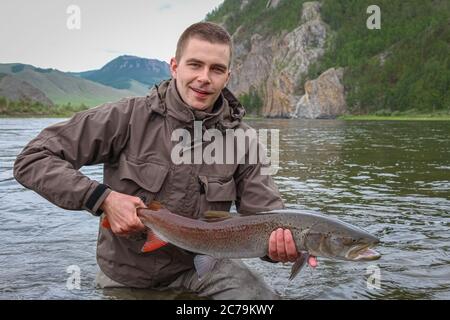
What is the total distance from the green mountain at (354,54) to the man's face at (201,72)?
327 ft

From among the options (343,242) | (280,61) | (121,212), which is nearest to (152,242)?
(121,212)

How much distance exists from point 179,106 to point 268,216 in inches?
49.5

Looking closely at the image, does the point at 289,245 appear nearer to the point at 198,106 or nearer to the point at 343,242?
the point at 343,242

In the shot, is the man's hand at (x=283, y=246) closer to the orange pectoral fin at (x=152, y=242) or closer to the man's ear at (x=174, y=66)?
the orange pectoral fin at (x=152, y=242)

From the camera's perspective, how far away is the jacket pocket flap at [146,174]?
14.4 ft

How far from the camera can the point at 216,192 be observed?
4477 millimetres

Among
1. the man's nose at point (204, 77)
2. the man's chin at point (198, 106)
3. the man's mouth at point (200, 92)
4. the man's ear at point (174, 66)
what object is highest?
the man's ear at point (174, 66)

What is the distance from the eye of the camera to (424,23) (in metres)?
138

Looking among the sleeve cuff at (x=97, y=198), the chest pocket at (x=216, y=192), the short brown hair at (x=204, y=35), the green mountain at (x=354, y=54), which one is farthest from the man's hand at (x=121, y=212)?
the green mountain at (x=354, y=54)

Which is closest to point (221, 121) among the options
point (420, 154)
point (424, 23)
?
point (420, 154)

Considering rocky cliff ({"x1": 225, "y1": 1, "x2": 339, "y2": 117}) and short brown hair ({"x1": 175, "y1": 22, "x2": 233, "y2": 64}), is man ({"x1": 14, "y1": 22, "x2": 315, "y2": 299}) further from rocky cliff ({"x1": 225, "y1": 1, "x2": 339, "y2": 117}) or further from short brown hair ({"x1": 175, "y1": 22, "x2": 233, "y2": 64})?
rocky cliff ({"x1": 225, "y1": 1, "x2": 339, "y2": 117})

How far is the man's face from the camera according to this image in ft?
14.7

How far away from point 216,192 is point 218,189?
0.04m

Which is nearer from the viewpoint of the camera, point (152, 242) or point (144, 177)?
point (152, 242)
